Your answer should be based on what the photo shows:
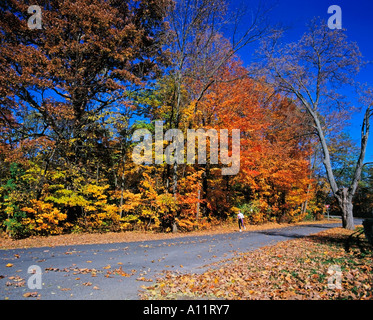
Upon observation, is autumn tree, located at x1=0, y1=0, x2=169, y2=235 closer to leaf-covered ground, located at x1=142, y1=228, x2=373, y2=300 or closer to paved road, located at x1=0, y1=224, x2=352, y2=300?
paved road, located at x1=0, y1=224, x2=352, y2=300

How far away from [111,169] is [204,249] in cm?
1107

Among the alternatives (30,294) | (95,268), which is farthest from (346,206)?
(30,294)

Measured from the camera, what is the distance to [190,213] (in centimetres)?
1823

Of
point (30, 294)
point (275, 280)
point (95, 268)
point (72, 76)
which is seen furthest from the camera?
point (72, 76)

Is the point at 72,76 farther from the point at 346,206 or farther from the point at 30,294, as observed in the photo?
the point at 346,206

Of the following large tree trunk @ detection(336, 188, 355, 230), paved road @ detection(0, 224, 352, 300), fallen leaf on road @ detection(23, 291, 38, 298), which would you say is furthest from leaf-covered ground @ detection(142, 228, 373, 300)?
large tree trunk @ detection(336, 188, 355, 230)

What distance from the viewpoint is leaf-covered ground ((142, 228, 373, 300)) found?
4586 millimetres

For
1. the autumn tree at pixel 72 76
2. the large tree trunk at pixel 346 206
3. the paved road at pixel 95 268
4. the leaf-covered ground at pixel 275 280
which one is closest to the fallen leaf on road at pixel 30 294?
the paved road at pixel 95 268

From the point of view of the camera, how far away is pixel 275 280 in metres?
5.46

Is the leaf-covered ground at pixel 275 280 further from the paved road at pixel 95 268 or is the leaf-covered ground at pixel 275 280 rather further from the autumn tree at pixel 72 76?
the autumn tree at pixel 72 76

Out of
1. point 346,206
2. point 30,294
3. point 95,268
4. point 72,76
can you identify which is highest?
point 72,76

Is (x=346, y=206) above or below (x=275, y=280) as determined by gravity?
above

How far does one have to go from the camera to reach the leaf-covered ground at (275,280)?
181 inches
